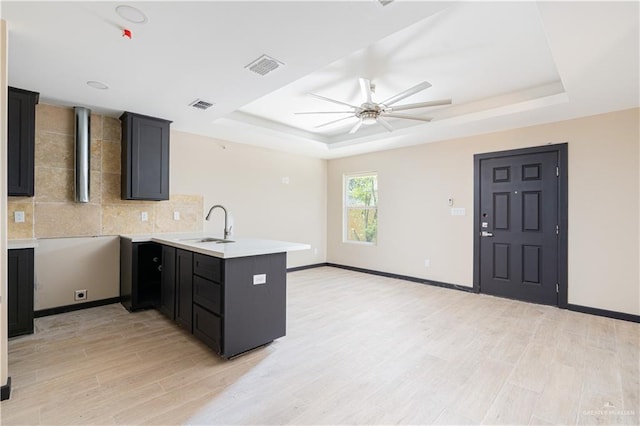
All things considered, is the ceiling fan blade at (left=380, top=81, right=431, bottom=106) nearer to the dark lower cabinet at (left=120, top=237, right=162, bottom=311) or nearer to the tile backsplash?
the dark lower cabinet at (left=120, top=237, right=162, bottom=311)

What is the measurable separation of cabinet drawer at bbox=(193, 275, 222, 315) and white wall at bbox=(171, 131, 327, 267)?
1.31m

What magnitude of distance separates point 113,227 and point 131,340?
5.77ft

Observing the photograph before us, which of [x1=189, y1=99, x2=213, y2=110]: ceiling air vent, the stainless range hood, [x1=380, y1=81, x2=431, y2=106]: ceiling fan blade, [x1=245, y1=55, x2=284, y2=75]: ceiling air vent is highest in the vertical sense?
[x1=189, y1=99, x2=213, y2=110]: ceiling air vent

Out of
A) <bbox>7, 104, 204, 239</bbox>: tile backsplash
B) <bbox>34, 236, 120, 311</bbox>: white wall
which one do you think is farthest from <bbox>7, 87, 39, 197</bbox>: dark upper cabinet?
<bbox>34, 236, 120, 311</bbox>: white wall

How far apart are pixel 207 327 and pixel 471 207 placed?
4.07 meters

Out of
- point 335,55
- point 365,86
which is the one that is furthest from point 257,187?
point 335,55

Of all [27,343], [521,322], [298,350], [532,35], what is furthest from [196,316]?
[532,35]

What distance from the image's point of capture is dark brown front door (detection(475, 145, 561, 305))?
397cm

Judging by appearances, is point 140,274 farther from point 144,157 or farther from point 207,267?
point 207,267

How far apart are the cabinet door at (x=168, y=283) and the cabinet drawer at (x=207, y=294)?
20.7 inches

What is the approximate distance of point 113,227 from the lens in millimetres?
3920

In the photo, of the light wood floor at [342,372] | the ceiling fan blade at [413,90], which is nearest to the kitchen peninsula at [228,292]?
the light wood floor at [342,372]

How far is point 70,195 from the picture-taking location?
3.59 meters

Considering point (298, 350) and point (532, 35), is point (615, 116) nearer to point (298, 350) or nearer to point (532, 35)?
point (532, 35)
